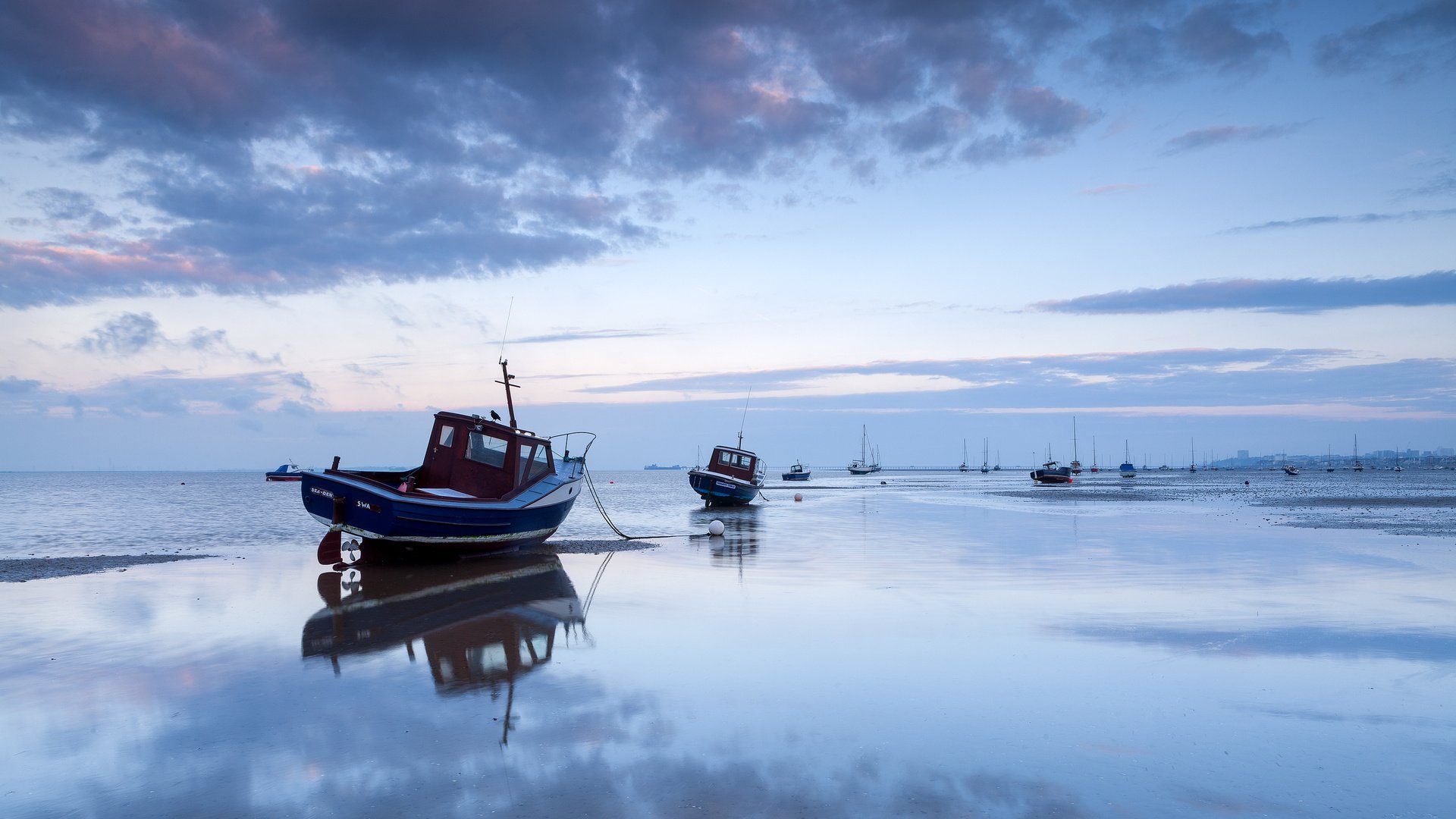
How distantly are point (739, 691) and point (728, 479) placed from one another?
38.5m

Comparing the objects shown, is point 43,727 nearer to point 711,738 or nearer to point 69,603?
point 711,738

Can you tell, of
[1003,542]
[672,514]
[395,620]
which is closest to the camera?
[395,620]

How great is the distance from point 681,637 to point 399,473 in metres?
13.8

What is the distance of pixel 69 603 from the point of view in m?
14.1

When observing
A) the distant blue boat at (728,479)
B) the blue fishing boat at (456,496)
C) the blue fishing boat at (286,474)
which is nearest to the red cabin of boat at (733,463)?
the distant blue boat at (728,479)

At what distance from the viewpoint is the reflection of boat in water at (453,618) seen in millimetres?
9938

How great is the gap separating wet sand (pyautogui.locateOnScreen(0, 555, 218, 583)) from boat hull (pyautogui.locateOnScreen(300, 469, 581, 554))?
469cm

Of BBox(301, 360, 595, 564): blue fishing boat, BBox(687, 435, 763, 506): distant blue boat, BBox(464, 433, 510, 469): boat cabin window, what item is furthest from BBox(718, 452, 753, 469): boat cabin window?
BBox(464, 433, 510, 469): boat cabin window

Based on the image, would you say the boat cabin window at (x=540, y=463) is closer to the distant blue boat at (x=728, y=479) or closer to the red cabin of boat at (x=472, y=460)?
the red cabin of boat at (x=472, y=460)

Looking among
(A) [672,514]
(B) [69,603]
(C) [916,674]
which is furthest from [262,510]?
(C) [916,674]

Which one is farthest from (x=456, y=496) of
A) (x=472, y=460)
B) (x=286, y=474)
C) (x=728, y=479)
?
(x=286, y=474)

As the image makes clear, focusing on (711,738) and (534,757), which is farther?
(711,738)

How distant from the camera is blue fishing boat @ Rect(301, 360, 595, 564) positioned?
18906 mm

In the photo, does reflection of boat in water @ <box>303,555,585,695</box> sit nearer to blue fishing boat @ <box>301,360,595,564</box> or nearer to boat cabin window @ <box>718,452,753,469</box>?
blue fishing boat @ <box>301,360,595,564</box>
